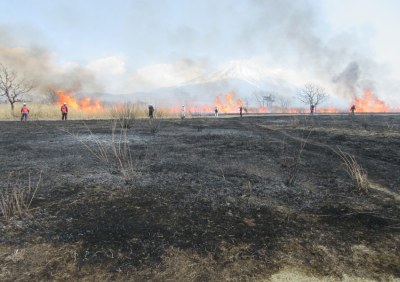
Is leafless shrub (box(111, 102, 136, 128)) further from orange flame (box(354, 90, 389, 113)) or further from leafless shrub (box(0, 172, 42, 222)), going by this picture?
orange flame (box(354, 90, 389, 113))

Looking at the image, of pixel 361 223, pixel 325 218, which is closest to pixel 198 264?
pixel 325 218

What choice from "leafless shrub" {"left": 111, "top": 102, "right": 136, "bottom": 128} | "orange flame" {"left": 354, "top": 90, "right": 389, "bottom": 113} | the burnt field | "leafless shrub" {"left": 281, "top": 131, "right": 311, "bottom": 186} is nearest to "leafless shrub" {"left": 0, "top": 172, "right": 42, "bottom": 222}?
the burnt field

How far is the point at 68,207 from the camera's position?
17.4 ft

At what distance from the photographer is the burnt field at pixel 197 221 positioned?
→ 384 centimetres

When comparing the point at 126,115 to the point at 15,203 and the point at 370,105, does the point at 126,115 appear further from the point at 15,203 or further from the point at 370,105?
the point at 370,105

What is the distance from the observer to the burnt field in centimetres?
→ 384

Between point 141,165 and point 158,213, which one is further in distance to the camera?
point 141,165

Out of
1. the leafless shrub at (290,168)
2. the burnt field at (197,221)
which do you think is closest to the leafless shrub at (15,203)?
the burnt field at (197,221)

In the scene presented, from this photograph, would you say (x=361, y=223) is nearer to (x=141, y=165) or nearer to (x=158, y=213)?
(x=158, y=213)

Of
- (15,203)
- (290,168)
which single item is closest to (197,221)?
(15,203)

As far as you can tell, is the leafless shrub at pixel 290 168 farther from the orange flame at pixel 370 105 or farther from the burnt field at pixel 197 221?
the orange flame at pixel 370 105

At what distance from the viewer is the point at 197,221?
196 inches

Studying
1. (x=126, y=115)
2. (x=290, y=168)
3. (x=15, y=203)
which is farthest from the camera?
(x=126, y=115)

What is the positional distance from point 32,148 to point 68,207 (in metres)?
5.58
